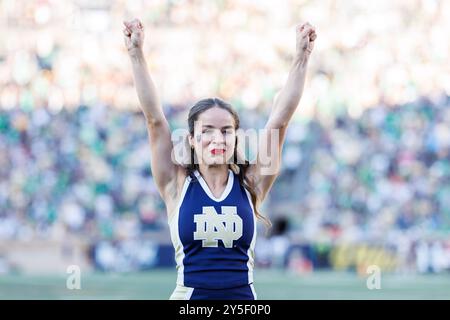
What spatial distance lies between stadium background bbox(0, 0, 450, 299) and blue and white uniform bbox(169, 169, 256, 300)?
10.2 meters

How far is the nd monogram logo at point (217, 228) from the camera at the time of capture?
395cm

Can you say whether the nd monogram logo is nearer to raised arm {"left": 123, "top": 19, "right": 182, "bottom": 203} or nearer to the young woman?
the young woman

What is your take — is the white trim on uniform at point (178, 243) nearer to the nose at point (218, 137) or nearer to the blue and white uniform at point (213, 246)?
the blue and white uniform at point (213, 246)

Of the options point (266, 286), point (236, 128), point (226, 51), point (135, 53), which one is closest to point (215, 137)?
point (236, 128)

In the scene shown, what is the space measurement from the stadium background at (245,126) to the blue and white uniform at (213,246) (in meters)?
10.2

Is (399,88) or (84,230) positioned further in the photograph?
(399,88)

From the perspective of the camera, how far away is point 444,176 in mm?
17938

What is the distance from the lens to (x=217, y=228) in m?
3.94

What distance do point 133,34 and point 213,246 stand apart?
3.15 feet
